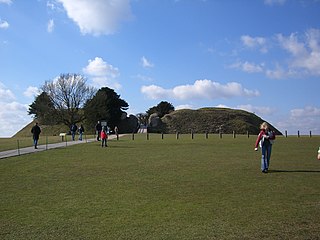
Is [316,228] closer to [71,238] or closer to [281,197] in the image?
[281,197]

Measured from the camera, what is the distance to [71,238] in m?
6.55

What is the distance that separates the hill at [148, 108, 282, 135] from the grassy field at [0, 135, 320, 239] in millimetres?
74164

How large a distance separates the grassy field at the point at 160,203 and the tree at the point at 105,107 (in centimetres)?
6167

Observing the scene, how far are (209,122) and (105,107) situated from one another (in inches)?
1132

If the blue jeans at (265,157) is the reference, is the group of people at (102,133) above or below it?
above

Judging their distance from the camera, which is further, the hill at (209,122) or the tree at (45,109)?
the hill at (209,122)

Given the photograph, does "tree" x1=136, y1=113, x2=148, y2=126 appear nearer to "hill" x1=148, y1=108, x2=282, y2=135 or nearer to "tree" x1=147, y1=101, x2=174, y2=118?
"tree" x1=147, y1=101, x2=174, y2=118

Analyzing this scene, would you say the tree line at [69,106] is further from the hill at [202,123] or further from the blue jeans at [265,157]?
the blue jeans at [265,157]

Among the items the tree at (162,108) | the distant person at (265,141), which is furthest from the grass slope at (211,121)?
the distant person at (265,141)

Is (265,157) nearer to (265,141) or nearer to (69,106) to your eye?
(265,141)

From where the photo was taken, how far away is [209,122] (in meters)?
95.2

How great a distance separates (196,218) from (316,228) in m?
2.25

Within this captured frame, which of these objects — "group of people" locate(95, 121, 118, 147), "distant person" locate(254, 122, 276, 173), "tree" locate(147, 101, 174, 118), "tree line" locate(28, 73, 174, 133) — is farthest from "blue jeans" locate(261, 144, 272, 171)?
"tree" locate(147, 101, 174, 118)

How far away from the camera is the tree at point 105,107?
76944 millimetres
